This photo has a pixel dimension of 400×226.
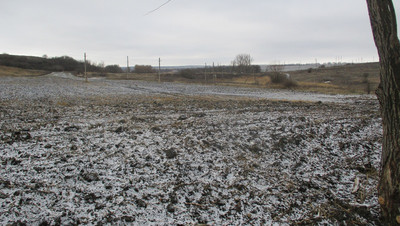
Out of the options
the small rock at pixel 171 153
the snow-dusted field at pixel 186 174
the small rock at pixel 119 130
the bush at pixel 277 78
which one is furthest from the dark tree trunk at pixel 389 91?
the bush at pixel 277 78

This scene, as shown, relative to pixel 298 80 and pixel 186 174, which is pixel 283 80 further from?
pixel 186 174

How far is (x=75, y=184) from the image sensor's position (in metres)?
2.65

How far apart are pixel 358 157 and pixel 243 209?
2534 mm

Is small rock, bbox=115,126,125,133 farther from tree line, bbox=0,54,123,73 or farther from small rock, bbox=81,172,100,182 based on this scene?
tree line, bbox=0,54,123,73

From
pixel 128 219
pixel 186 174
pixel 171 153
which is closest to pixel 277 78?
pixel 171 153

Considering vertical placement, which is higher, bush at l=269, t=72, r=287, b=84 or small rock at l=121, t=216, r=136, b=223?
bush at l=269, t=72, r=287, b=84

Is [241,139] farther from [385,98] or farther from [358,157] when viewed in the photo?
[385,98]

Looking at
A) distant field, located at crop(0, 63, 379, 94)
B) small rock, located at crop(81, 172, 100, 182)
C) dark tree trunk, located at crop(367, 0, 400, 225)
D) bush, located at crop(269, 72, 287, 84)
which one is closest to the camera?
dark tree trunk, located at crop(367, 0, 400, 225)

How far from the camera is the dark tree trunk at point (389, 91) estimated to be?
6.77ft

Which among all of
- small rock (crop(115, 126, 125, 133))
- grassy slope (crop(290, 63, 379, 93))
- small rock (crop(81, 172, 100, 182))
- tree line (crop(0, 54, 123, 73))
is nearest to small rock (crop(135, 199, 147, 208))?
small rock (crop(81, 172, 100, 182))

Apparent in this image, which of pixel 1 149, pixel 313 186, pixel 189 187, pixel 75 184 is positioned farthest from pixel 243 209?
pixel 1 149

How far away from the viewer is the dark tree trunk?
6.77ft

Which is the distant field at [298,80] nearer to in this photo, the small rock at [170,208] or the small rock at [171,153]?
the small rock at [171,153]

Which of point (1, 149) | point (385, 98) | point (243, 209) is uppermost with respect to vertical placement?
point (385, 98)
